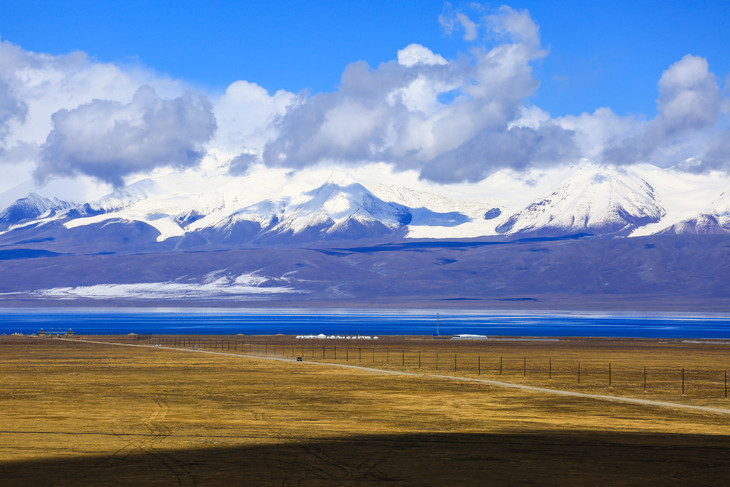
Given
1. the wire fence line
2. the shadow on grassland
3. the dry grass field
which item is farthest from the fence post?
the shadow on grassland

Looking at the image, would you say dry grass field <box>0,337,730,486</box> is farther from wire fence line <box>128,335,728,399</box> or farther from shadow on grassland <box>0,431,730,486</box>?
wire fence line <box>128,335,728,399</box>

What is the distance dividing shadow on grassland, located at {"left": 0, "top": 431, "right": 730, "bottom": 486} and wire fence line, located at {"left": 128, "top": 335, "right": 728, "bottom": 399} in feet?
81.4

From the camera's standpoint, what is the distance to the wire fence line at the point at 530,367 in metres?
67.3

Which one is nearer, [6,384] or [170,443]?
[170,443]

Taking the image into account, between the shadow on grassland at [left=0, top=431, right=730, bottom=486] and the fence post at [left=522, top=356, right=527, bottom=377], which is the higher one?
the fence post at [left=522, top=356, right=527, bottom=377]

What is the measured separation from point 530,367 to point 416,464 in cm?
5402

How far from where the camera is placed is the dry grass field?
31438 mm

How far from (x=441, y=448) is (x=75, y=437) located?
13.4 meters

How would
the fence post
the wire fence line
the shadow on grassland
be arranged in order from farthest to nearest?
the fence post < the wire fence line < the shadow on grassland

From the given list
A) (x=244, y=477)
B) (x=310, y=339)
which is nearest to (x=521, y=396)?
(x=244, y=477)

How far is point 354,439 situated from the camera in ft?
130

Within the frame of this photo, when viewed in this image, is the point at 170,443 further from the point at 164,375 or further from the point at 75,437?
the point at 164,375

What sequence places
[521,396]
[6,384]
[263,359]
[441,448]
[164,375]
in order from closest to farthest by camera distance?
[441,448] < [521,396] < [6,384] < [164,375] < [263,359]

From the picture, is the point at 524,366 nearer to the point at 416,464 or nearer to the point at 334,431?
the point at 334,431
